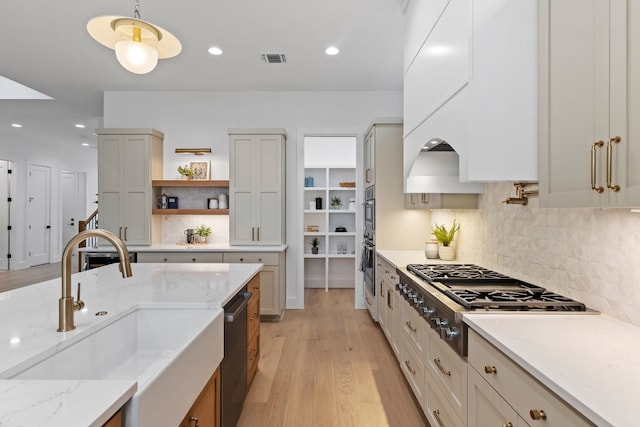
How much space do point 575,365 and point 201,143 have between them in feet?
15.6

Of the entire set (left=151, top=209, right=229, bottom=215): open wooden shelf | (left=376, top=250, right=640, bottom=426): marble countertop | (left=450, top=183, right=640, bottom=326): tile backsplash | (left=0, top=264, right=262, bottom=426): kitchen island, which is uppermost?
(left=151, top=209, right=229, bottom=215): open wooden shelf

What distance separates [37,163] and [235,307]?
352 inches

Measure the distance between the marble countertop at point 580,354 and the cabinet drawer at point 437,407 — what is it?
1.76 feet

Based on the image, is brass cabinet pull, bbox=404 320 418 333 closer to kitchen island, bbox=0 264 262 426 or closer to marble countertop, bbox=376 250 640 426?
marble countertop, bbox=376 250 640 426

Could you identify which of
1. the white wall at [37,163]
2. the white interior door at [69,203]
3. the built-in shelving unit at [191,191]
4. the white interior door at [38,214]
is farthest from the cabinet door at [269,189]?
Answer: the white interior door at [69,203]

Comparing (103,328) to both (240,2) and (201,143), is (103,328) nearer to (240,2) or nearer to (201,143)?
(240,2)

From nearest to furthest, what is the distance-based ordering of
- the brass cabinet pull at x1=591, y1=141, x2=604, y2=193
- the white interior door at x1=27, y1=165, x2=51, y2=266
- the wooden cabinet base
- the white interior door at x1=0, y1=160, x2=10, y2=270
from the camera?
the brass cabinet pull at x1=591, y1=141, x2=604, y2=193 → the wooden cabinet base → the white interior door at x1=0, y1=160, x2=10, y2=270 → the white interior door at x1=27, y1=165, x2=51, y2=266

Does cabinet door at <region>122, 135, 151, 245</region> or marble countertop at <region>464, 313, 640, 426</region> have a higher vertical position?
cabinet door at <region>122, 135, 151, 245</region>

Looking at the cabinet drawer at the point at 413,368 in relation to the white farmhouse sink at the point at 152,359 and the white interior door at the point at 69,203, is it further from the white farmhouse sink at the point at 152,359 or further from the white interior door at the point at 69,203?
the white interior door at the point at 69,203

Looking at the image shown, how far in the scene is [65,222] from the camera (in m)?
9.45

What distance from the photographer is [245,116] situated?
479cm

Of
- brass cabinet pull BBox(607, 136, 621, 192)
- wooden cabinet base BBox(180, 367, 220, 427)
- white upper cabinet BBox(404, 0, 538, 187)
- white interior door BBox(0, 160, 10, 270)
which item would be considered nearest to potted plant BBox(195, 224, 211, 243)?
wooden cabinet base BBox(180, 367, 220, 427)

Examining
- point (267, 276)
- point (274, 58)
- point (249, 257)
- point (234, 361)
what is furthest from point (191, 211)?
point (234, 361)

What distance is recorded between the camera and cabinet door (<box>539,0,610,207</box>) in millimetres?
1037
